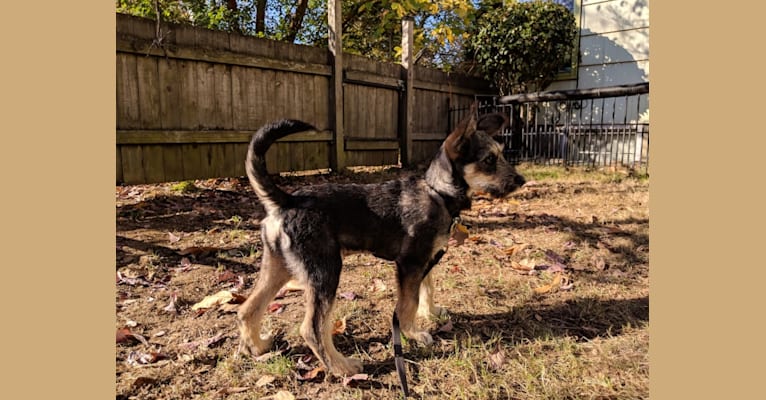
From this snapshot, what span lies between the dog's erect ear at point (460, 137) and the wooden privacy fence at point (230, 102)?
4885 millimetres

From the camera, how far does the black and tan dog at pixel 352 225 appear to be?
2.95 meters

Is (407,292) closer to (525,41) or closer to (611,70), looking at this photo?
(525,41)

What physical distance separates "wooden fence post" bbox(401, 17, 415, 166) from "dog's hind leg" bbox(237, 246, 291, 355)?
9488 mm

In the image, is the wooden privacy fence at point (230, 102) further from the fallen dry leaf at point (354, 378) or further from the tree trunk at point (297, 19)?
the fallen dry leaf at point (354, 378)

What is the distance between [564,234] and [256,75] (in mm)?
6512

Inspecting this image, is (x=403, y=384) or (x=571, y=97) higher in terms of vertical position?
(x=571, y=97)

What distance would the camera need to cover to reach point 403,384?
2.78 m

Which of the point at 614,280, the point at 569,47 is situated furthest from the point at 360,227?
the point at 569,47

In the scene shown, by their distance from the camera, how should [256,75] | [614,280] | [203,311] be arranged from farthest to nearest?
[256,75] < [614,280] < [203,311]

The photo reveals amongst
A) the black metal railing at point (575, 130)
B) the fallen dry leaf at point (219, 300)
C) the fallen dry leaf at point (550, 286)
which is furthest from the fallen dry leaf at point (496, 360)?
the black metal railing at point (575, 130)

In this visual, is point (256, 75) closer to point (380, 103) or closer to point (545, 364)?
point (380, 103)

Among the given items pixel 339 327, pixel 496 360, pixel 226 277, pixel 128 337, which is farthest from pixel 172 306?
pixel 496 360

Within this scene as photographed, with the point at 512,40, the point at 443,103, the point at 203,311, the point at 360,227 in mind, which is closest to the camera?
the point at 360,227

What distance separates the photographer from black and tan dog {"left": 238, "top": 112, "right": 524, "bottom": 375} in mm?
2951
